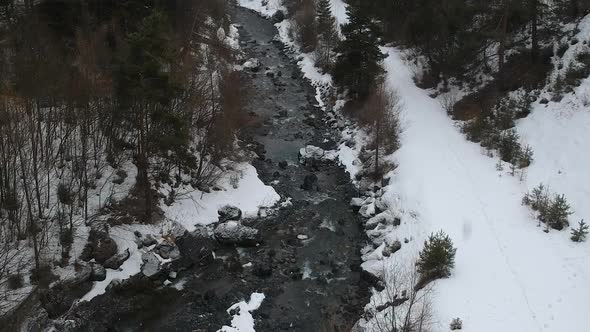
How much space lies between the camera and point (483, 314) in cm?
1681

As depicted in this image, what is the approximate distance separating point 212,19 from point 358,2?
13583 mm

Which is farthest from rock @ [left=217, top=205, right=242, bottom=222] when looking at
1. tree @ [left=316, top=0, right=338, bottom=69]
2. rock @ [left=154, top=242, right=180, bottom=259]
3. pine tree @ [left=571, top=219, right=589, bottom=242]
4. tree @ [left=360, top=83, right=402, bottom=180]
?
tree @ [left=316, top=0, right=338, bottom=69]

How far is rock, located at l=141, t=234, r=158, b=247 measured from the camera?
2248cm

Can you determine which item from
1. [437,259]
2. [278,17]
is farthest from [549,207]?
[278,17]

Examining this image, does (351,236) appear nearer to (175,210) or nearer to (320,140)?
(175,210)

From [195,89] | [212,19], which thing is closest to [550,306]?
[195,89]

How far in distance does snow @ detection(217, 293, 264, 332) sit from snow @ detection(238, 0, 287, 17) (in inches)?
1870

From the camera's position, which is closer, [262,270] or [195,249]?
[262,270]

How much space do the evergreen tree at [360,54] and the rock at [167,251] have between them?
58.5ft

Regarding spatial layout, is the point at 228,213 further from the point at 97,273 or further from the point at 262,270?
the point at 97,273

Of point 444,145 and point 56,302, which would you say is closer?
point 56,302

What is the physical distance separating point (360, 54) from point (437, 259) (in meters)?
18.9

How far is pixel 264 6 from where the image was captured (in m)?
66.5

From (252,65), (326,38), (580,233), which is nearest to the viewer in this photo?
(580,233)
